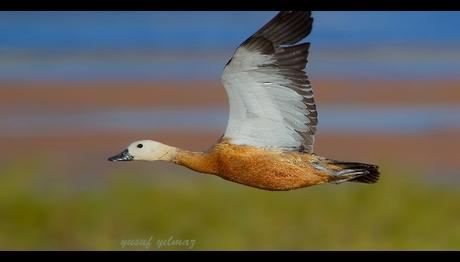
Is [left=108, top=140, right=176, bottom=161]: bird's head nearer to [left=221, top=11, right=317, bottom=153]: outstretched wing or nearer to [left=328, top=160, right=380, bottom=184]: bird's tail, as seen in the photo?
[left=221, top=11, right=317, bottom=153]: outstretched wing

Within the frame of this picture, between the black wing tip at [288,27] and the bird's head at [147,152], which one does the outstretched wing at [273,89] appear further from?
the bird's head at [147,152]

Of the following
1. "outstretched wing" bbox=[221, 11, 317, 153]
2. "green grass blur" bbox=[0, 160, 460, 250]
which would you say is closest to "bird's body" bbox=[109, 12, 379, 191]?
"outstretched wing" bbox=[221, 11, 317, 153]

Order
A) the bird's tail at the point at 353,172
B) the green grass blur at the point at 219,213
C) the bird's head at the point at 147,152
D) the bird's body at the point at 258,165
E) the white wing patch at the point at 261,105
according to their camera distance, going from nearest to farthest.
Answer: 1. the bird's body at the point at 258,165
2. the bird's tail at the point at 353,172
3. the bird's head at the point at 147,152
4. the white wing patch at the point at 261,105
5. the green grass blur at the point at 219,213

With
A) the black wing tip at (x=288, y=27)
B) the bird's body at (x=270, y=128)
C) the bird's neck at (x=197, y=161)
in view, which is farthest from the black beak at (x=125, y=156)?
the black wing tip at (x=288, y=27)

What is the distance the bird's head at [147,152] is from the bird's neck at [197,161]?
5 cm

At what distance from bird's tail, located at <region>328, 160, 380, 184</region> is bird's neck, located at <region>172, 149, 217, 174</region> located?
2.50 feet

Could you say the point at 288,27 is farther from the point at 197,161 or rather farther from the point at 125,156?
the point at 125,156

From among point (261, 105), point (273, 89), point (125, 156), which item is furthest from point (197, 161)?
point (273, 89)

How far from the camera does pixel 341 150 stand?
14.6 m

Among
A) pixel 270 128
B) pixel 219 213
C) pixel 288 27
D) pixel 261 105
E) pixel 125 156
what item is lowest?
pixel 219 213

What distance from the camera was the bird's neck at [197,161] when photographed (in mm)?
7824

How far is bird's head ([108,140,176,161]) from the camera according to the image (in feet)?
25.8

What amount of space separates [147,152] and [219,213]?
4308mm

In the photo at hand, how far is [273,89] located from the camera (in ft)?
26.9
